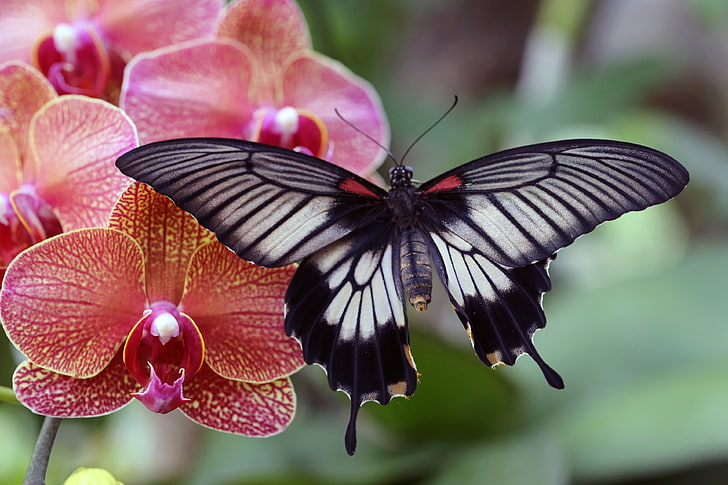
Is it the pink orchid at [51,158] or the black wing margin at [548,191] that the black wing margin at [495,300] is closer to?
the black wing margin at [548,191]

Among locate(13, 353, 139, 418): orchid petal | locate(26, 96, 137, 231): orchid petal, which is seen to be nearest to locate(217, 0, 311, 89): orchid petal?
locate(26, 96, 137, 231): orchid petal

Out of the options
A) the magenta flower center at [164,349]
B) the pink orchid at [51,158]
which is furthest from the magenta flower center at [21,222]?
the magenta flower center at [164,349]

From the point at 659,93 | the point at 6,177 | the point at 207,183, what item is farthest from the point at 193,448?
the point at 659,93

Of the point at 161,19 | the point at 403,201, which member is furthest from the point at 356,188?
A: the point at 161,19

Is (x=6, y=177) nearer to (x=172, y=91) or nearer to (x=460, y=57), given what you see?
(x=172, y=91)

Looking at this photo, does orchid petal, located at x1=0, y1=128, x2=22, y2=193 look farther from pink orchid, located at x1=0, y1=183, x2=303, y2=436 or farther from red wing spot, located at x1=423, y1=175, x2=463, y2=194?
red wing spot, located at x1=423, y1=175, x2=463, y2=194
